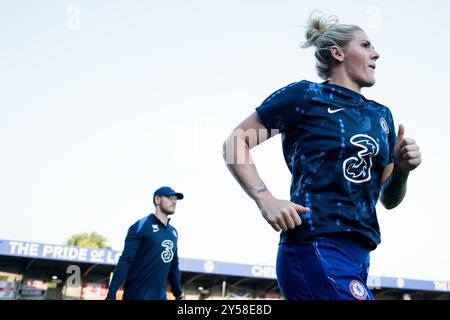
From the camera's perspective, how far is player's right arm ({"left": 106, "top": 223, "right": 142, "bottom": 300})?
19.5 ft

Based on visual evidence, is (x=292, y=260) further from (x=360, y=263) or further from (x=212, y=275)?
(x=212, y=275)

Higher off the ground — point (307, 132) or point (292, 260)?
point (307, 132)

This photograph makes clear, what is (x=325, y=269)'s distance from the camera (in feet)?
6.55

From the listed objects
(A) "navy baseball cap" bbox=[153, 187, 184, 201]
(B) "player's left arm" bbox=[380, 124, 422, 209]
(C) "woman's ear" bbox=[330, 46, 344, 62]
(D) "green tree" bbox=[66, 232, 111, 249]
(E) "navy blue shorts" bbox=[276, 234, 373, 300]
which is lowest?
(E) "navy blue shorts" bbox=[276, 234, 373, 300]

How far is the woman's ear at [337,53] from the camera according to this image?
2703mm

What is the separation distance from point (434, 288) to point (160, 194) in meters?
27.1

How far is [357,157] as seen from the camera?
7.47ft

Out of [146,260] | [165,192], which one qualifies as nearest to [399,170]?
[146,260]

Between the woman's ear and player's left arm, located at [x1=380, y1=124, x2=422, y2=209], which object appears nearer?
player's left arm, located at [x1=380, y1=124, x2=422, y2=209]

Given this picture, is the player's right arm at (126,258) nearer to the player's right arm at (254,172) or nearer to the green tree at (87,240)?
the player's right arm at (254,172)

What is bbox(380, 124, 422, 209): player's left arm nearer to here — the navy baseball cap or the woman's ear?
the woman's ear

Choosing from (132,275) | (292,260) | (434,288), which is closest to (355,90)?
(292,260)

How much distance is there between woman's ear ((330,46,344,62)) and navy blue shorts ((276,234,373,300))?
1191 millimetres

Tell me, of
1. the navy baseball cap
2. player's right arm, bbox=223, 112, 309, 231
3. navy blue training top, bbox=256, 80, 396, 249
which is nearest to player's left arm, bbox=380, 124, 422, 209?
navy blue training top, bbox=256, 80, 396, 249
